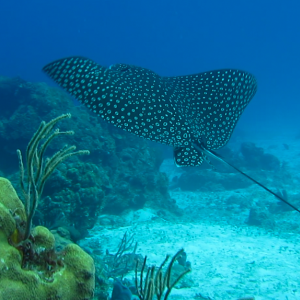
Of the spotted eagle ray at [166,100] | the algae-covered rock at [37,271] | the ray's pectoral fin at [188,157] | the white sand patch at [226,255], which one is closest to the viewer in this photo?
the algae-covered rock at [37,271]

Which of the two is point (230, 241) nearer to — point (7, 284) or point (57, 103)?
point (7, 284)

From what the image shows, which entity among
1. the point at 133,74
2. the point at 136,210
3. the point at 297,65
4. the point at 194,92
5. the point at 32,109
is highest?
the point at 297,65

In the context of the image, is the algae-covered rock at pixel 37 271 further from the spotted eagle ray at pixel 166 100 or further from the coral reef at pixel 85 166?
the coral reef at pixel 85 166

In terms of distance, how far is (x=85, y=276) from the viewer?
2.76 m

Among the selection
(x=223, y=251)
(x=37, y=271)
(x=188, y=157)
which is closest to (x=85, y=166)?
(x=188, y=157)

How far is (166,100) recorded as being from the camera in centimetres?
590

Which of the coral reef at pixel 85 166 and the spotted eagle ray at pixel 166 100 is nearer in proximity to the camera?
the spotted eagle ray at pixel 166 100

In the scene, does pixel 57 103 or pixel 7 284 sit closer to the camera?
pixel 7 284

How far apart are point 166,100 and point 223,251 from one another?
519 cm

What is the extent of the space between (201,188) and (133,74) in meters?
12.1

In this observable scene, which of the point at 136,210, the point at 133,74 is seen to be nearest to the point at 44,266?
the point at 133,74

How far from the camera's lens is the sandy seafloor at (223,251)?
607 cm

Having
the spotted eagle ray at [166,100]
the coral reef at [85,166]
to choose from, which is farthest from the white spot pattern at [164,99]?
the coral reef at [85,166]

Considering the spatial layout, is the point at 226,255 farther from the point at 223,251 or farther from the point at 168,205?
the point at 168,205
